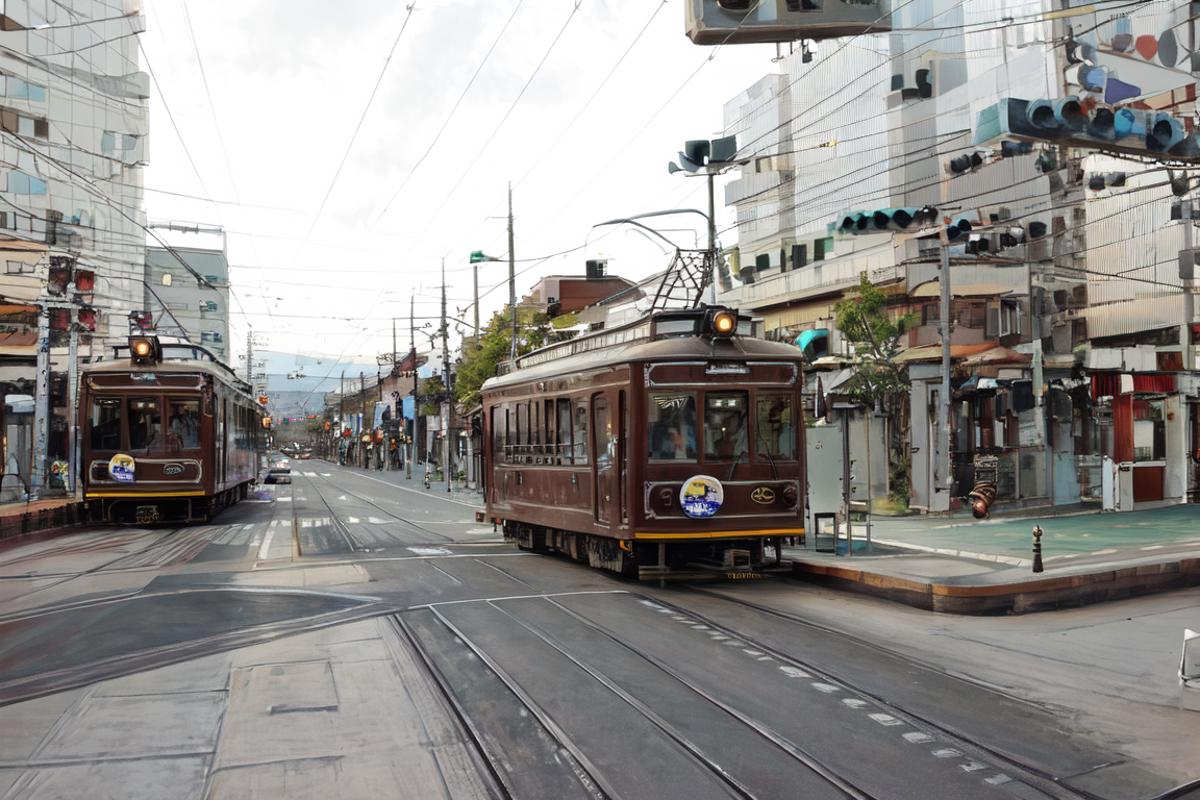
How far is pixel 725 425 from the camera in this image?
14.2m

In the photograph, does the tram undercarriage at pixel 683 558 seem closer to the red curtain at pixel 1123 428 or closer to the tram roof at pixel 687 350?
the tram roof at pixel 687 350

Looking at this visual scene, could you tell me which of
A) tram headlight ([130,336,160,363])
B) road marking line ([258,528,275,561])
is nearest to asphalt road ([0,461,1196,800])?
road marking line ([258,528,275,561])

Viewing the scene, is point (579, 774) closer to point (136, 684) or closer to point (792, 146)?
point (136, 684)

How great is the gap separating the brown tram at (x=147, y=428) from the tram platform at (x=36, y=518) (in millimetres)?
881

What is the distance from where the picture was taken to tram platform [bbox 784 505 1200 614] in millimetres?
12484

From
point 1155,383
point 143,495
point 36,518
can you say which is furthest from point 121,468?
point 1155,383

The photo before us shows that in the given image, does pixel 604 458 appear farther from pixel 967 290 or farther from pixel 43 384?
pixel 967 290

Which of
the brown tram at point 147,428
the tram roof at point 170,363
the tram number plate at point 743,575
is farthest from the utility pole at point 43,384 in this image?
the tram number plate at point 743,575

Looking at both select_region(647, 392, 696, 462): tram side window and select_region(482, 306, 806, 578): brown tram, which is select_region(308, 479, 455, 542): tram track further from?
select_region(647, 392, 696, 462): tram side window

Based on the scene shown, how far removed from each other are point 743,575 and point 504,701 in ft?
23.8

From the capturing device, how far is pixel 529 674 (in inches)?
348

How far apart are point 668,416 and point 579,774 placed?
8.12 metres

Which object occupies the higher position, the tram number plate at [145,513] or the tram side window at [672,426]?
the tram side window at [672,426]

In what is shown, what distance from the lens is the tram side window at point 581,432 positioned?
15.6m
